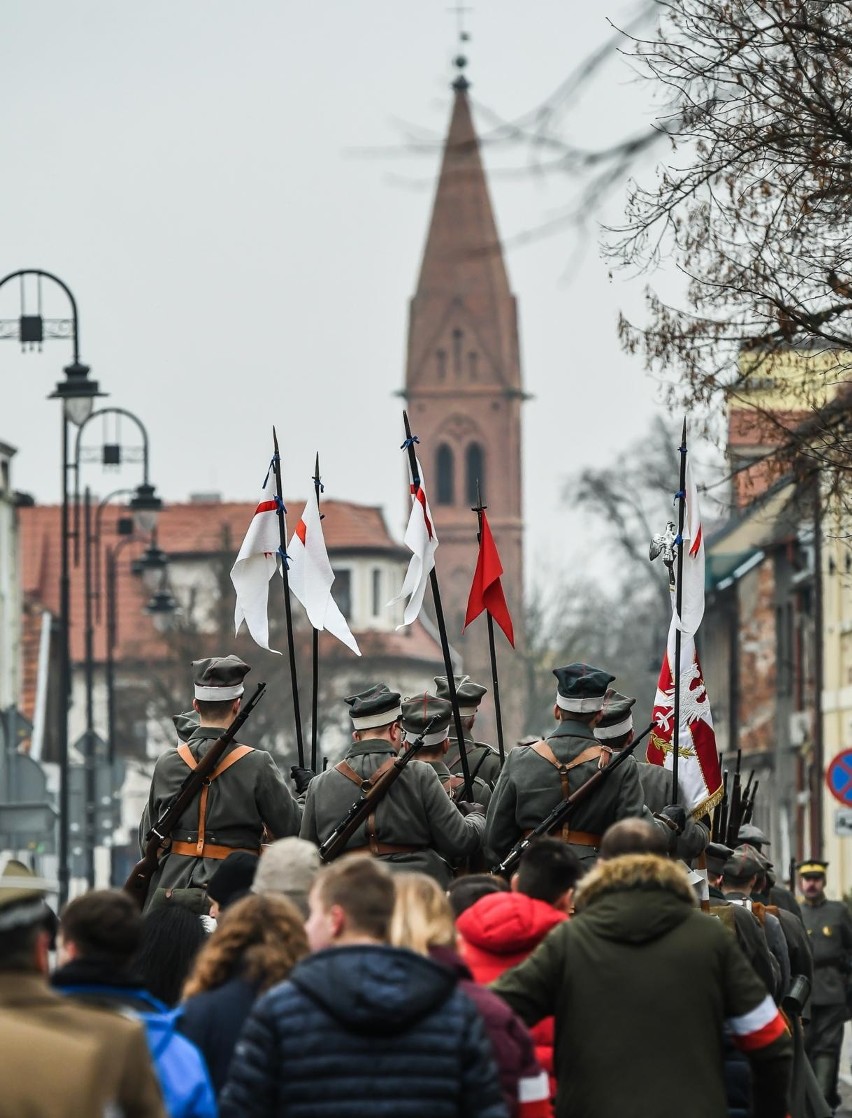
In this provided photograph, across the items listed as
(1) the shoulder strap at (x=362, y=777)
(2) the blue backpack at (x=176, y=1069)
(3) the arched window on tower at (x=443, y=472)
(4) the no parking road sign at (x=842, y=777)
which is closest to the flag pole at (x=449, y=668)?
(1) the shoulder strap at (x=362, y=777)

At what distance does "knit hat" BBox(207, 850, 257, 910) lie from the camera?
9469 mm

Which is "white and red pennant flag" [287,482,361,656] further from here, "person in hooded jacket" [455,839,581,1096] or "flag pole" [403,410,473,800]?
"person in hooded jacket" [455,839,581,1096]

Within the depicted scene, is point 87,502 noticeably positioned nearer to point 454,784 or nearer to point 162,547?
point 454,784

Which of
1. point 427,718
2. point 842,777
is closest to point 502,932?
point 427,718

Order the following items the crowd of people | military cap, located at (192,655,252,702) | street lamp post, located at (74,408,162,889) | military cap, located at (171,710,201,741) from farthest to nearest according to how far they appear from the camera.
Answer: street lamp post, located at (74,408,162,889) → military cap, located at (171,710,201,741) → military cap, located at (192,655,252,702) → the crowd of people

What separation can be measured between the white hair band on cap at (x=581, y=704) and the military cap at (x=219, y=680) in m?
1.50

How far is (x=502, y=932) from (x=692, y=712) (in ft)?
19.3

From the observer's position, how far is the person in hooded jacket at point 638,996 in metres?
8.03

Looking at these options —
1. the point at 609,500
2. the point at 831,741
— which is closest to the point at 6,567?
the point at 609,500

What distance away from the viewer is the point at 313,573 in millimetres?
15750

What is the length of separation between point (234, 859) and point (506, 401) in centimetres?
14786

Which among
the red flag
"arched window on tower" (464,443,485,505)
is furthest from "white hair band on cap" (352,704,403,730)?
"arched window on tower" (464,443,485,505)

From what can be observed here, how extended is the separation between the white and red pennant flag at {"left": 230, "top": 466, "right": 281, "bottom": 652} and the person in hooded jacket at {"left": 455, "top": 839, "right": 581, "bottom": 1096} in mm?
6757

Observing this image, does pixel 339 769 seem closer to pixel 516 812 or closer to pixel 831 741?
pixel 516 812
